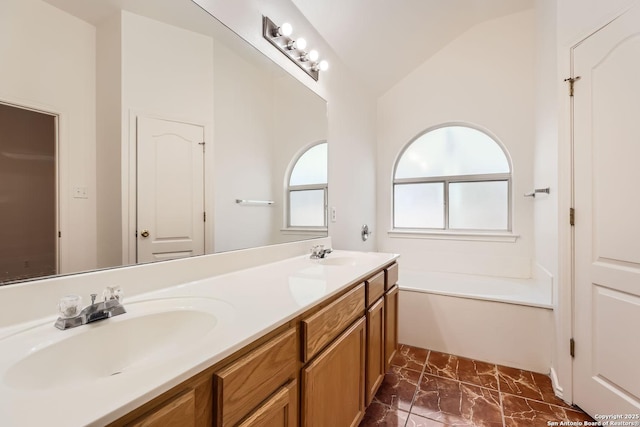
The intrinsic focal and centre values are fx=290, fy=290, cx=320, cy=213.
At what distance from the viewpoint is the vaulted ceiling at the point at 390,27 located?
2170 millimetres

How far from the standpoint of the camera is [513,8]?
283cm

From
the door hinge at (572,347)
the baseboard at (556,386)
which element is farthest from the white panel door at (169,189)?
the baseboard at (556,386)

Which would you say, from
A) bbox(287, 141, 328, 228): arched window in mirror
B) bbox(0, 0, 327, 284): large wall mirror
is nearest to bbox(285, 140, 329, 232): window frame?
bbox(287, 141, 328, 228): arched window in mirror

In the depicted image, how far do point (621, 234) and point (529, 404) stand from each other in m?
1.12

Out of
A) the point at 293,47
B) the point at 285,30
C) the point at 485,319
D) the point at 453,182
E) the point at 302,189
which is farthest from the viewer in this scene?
the point at 453,182

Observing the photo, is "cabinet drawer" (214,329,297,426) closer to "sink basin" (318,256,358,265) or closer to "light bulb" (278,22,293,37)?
"sink basin" (318,256,358,265)

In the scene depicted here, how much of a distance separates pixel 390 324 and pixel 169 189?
1530 millimetres

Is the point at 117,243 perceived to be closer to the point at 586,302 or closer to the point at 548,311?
the point at 586,302

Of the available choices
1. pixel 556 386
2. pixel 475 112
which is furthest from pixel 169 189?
pixel 475 112

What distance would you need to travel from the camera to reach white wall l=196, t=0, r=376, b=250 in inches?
62.0

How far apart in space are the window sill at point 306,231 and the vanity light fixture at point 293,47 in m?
1.12

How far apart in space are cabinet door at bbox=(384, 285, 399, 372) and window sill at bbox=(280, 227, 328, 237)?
2.21 feet

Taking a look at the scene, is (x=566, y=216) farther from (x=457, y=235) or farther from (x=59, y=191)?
(x=59, y=191)

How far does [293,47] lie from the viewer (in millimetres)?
1882
